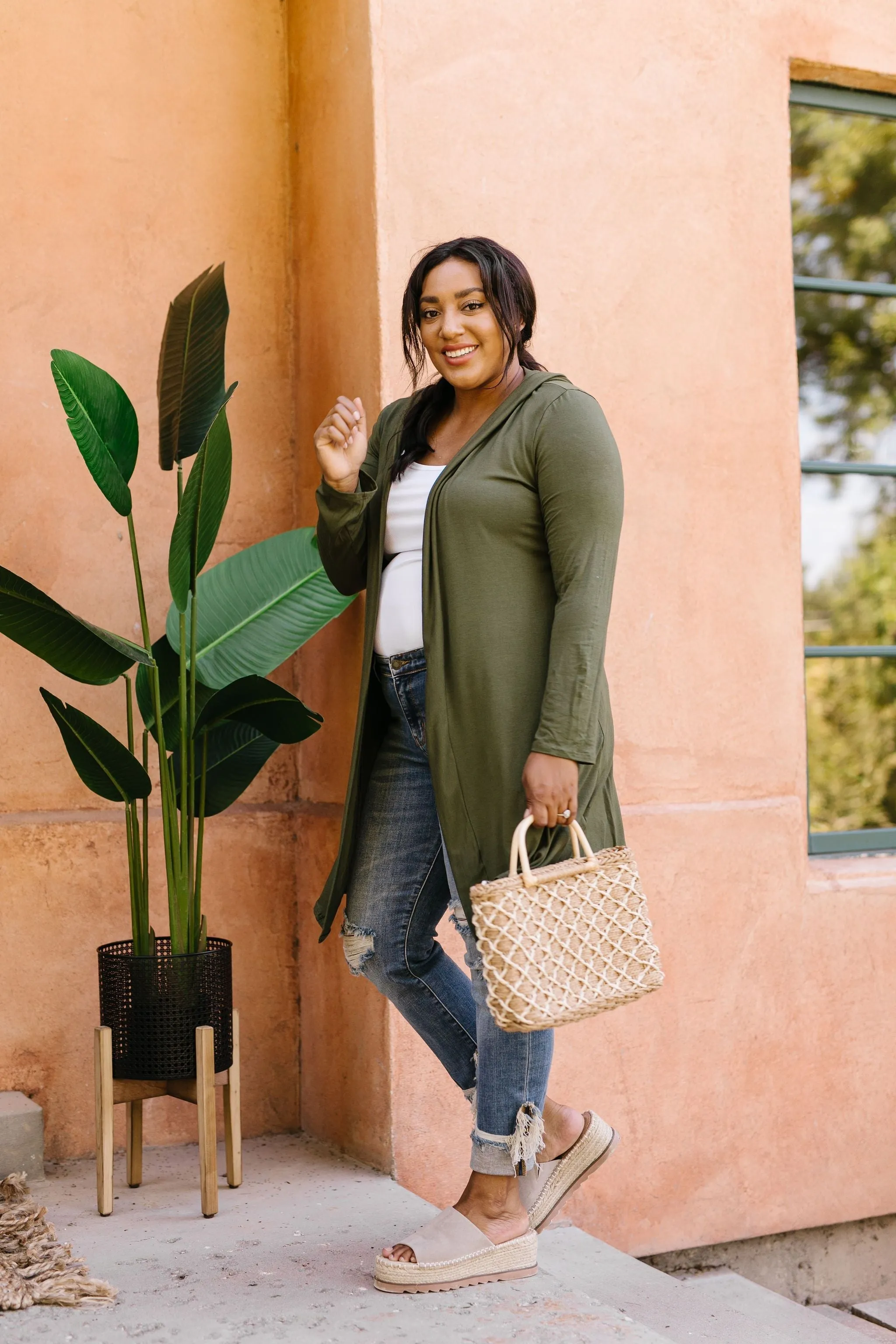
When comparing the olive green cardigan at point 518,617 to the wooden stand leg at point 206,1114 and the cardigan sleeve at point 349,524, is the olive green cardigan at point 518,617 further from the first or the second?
the wooden stand leg at point 206,1114

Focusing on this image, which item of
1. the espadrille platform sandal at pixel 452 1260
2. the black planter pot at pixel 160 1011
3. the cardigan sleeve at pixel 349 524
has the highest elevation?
the cardigan sleeve at pixel 349 524

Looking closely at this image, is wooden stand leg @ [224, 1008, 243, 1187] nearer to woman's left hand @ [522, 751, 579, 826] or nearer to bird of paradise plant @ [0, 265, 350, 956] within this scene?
bird of paradise plant @ [0, 265, 350, 956]

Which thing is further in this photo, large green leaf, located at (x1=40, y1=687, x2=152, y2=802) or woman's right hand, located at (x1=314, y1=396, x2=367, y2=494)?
large green leaf, located at (x1=40, y1=687, x2=152, y2=802)

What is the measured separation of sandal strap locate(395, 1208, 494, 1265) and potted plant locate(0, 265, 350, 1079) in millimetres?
722

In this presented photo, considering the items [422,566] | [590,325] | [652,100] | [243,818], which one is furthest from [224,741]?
[652,100]

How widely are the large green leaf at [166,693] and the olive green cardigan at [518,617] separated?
33.4 inches

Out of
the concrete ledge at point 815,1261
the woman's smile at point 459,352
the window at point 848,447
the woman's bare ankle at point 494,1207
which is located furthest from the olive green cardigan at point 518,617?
the window at point 848,447

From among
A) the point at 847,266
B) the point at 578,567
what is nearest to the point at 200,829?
the point at 578,567

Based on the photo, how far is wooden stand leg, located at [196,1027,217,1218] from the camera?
2.70 m

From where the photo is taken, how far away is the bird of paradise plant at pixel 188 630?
106 inches

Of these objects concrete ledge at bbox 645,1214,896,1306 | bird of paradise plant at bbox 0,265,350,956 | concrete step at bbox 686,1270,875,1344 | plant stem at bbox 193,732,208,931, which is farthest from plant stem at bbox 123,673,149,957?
concrete ledge at bbox 645,1214,896,1306

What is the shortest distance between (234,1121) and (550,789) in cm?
126

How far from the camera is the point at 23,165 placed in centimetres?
331

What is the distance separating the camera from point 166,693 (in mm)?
2967
